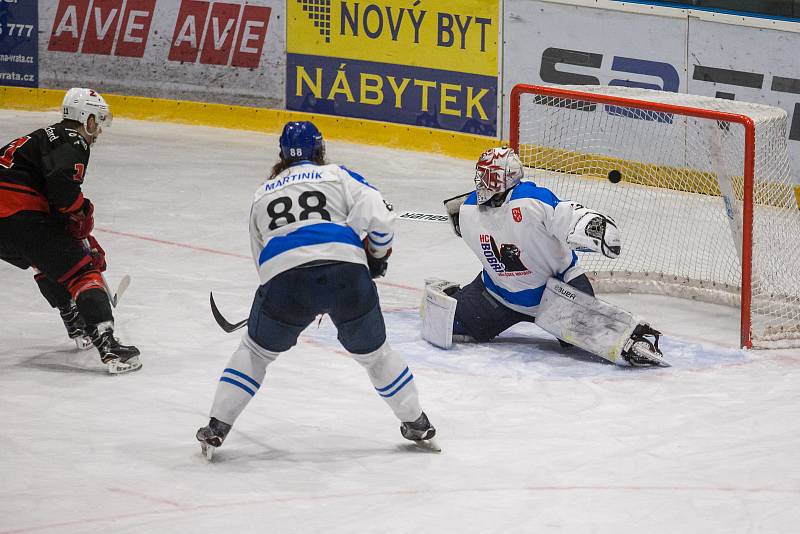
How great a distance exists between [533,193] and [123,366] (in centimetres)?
182

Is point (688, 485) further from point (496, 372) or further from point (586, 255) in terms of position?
point (586, 255)

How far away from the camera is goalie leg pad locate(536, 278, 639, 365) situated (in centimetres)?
555

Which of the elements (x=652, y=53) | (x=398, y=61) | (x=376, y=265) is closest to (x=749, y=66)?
(x=652, y=53)

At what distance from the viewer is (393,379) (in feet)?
14.6

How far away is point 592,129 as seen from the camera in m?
8.09

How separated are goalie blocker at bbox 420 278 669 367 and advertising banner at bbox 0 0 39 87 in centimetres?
598

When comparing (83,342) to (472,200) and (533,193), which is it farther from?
(533,193)

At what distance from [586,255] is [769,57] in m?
1.96

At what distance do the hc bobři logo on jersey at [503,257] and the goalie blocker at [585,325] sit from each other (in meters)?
0.15

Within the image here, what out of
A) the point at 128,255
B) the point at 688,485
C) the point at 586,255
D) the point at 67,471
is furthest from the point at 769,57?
the point at 67,471

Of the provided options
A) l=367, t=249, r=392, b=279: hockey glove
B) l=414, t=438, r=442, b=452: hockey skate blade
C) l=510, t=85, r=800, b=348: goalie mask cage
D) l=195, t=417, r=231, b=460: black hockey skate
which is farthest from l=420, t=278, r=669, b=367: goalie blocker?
l=195, t=417, r=231, b=460: black hockey skate

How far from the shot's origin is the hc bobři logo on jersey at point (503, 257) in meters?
5.69

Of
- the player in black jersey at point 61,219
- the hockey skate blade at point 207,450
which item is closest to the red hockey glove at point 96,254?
the player in black jersey at point 61,219

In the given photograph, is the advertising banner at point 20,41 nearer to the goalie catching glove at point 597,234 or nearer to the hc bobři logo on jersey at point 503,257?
the hc bobři logo on jersey at point 503,257
